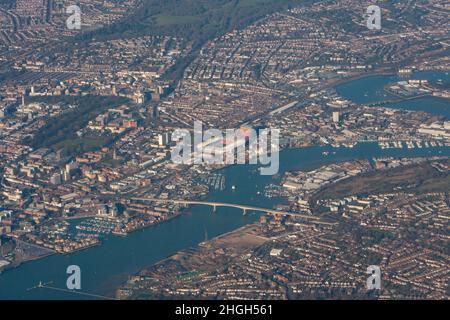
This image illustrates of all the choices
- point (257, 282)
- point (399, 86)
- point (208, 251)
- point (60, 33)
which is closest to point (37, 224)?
point (208, 251)

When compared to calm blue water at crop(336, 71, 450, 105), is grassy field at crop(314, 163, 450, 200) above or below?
above

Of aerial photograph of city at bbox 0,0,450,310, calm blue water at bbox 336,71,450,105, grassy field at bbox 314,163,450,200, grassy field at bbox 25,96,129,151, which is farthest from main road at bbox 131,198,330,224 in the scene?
calm blue water at bbox 336,71,450,105

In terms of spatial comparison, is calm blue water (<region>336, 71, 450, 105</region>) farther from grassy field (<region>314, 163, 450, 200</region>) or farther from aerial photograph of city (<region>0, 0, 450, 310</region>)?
grassy field (<region>314, 163, 450, 200</region>)

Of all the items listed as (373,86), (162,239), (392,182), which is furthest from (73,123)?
(392,182)

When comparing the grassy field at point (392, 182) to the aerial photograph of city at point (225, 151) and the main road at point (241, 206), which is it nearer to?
the aerial photograph of city at point (225, 151)

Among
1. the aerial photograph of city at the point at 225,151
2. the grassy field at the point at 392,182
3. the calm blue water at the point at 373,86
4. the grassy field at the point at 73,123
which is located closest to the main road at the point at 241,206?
the aerial photograph of city at the point at 225,151

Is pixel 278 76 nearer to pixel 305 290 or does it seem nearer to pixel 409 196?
pixel 409 196

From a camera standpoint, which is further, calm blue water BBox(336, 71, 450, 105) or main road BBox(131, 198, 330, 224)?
calm blue water BBox(336, 71, 450, 105)
